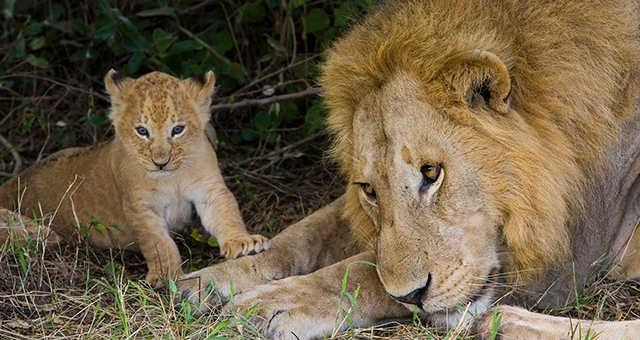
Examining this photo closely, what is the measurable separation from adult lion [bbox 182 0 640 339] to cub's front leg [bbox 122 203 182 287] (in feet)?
1.38

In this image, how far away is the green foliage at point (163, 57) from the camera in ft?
16.4

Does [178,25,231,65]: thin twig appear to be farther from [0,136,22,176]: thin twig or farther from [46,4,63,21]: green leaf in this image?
[0,136,22,176]: thin twig

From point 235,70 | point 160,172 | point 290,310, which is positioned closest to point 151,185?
point 160,172

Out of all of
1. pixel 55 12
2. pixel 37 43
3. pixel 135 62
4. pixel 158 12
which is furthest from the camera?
pixel 55 12

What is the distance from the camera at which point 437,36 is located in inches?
→ 118

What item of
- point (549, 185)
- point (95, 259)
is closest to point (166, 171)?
point (95, 259)

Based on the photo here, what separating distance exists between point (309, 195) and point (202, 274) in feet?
5.08

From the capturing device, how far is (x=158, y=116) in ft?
12.0

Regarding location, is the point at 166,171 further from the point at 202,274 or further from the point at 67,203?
the point at 67,203

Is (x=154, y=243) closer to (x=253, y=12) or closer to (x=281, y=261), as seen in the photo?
(x=281, y=261)

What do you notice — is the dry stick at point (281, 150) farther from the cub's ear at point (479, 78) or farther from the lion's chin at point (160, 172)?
the cub's ear at point (479, 78)

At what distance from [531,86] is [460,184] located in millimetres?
422

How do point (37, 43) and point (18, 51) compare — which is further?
point (37, 43)

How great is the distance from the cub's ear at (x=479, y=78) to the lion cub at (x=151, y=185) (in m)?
1.18
